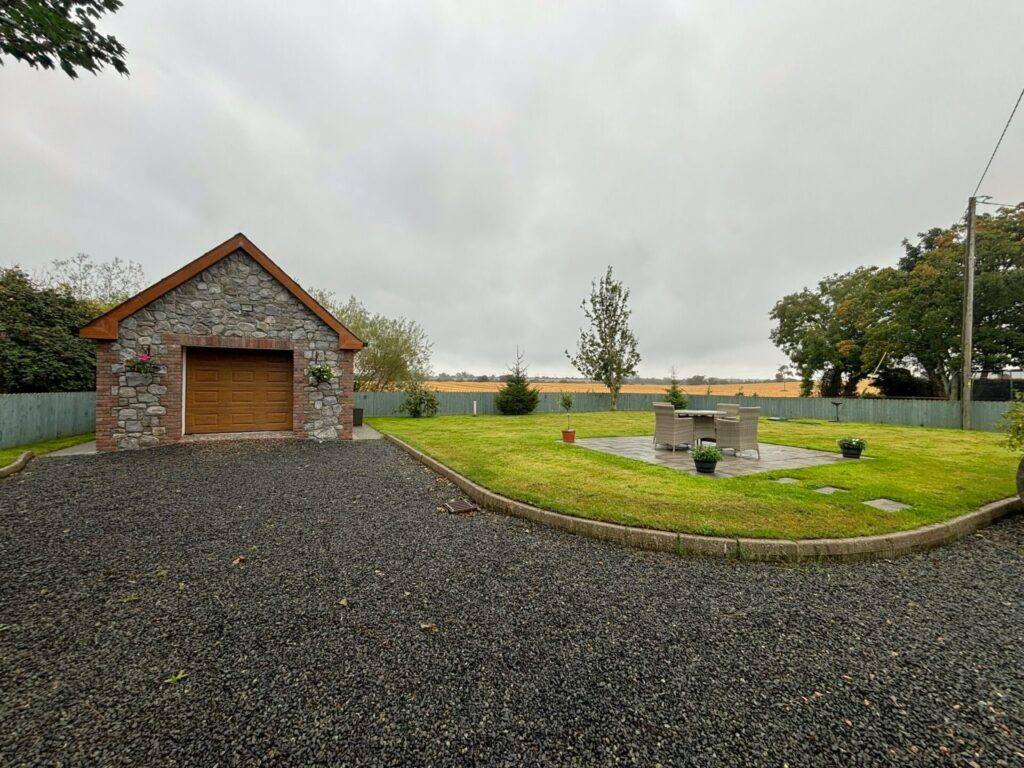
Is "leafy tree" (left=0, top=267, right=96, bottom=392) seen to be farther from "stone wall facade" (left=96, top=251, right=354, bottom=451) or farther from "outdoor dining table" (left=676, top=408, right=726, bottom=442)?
"outdoor dining table" (left=676, top=408, right=726, bottom=442)

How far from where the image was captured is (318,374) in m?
10.9

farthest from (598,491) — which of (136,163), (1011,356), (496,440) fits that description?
(1011,356)

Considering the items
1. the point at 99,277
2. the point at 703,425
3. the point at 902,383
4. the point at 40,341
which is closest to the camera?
the point at 703,425

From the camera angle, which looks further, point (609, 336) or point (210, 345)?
point (609, 336)

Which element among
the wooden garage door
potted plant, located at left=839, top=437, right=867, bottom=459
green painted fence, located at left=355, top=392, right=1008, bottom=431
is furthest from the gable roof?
potted plant, located at left=839, top=437, right=867, bottom=459

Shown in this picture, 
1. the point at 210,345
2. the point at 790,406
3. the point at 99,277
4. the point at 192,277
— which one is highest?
the point at 99,277

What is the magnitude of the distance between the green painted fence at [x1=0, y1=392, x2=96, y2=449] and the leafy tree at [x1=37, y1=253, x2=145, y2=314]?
791 centimetres

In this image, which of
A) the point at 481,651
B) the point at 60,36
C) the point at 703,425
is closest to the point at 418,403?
the point at 703,425

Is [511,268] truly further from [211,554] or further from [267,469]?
[211,554]

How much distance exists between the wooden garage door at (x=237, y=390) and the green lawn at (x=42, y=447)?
2574 millimetres

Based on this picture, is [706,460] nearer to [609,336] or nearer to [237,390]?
[237,390]

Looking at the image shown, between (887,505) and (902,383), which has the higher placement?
(902,383)

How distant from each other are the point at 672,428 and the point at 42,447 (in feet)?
49.8

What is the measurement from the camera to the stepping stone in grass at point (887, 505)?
5.02m
